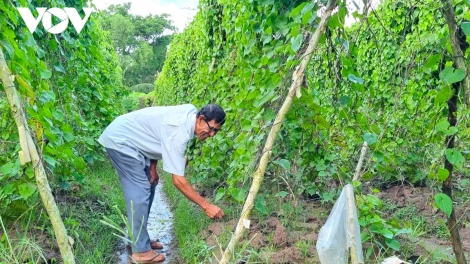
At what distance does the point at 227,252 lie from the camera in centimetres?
200

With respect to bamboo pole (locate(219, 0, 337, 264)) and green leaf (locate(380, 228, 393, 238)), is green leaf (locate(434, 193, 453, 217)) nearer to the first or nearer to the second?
green leaf (locate(380, 228, 393, 238))

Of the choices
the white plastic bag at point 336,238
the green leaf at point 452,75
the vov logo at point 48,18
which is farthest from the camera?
the vov logo at point 48,18

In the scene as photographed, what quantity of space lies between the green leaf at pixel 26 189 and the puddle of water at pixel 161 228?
1.10m

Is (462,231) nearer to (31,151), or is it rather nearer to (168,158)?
(168,158)

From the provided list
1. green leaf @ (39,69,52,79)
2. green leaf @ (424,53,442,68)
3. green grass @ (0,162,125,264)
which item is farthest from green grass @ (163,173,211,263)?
green leaf @ (424,53,442,68)

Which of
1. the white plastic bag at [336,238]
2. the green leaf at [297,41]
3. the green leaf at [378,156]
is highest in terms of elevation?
the green leaf at [297,41]

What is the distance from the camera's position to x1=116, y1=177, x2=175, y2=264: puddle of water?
359cm

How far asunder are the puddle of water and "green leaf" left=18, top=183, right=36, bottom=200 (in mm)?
1104

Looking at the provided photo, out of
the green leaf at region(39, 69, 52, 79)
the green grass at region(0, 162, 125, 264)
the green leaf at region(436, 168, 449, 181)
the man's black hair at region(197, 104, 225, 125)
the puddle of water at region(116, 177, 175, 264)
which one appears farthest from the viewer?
the puddle of water at region(116, 177, 175, 264)

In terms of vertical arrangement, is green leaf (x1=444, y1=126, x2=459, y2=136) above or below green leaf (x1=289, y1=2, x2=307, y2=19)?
below

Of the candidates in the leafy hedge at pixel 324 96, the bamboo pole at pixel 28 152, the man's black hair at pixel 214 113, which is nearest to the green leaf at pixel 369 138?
the leafy hedge at pixel 324 96

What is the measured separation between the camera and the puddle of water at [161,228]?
11.8 feet

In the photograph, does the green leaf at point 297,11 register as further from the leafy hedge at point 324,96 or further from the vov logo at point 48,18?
the vov logo at point 48,18

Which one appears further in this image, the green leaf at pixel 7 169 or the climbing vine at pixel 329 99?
the green leaf at pixel 7 169
